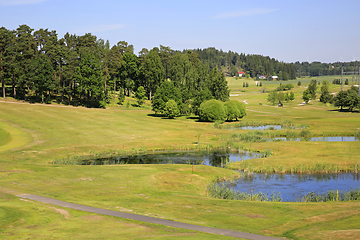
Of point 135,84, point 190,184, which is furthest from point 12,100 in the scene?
point 190,184

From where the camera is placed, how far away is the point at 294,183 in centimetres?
4534

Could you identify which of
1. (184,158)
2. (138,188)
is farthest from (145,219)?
(184,158)

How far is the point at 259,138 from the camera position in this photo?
259ft

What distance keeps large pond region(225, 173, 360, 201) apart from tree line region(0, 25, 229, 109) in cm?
8196

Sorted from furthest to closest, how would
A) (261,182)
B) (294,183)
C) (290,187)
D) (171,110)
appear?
(171,110), (261,182), (294,183), (290,187)

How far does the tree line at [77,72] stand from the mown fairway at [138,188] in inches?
1375

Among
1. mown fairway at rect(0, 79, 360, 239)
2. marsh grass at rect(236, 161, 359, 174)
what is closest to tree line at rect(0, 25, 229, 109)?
mown fairway at rect(0, 79, 360, 239)

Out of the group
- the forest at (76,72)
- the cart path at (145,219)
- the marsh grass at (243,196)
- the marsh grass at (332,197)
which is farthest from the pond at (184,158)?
the forest at (76,72)

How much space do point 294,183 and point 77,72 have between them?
328ft

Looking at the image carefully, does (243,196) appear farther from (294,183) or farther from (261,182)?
(294,183)

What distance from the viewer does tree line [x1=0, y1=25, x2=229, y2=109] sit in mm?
118188

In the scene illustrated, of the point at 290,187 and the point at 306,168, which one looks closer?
the point at 290,187

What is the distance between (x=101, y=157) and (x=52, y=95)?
266ft

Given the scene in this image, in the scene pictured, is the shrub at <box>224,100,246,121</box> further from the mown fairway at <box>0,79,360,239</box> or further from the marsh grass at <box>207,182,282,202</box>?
the marsh grass at <box>207,182,282,202</box>
